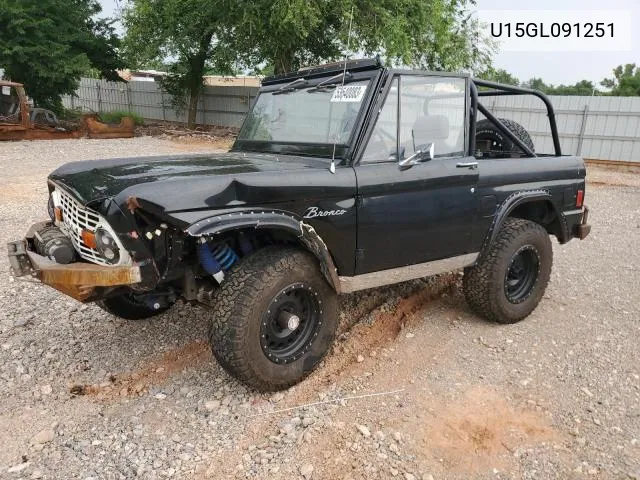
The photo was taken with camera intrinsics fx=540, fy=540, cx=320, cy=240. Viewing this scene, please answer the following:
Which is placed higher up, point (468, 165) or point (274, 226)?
point (468, 165)

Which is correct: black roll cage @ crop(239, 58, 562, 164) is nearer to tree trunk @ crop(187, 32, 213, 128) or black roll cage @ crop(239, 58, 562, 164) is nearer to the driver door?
the driver door

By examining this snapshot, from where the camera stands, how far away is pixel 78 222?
118 inches

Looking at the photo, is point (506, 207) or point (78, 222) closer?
point (78, 222)

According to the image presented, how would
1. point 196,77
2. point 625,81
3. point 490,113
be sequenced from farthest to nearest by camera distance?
point 625,81 → point 196,77 → point 490,113

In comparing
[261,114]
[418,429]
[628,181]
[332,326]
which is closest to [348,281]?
[332,326]

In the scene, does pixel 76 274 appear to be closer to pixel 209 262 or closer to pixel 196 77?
pixel 209 262

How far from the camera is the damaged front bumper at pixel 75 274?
267 cm

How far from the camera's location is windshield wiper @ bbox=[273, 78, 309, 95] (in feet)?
13.0

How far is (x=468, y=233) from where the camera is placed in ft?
12.8

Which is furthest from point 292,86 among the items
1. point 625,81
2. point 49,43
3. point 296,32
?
point 625,81

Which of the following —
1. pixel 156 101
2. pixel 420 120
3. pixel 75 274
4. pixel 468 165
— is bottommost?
pixel 75 274

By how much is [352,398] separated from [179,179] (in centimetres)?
160

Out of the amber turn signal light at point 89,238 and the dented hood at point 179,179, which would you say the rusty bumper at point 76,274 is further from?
the dented hood at point 179,179

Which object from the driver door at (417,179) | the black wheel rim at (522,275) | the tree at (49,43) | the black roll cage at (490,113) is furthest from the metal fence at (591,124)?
the tree at (49,43)
